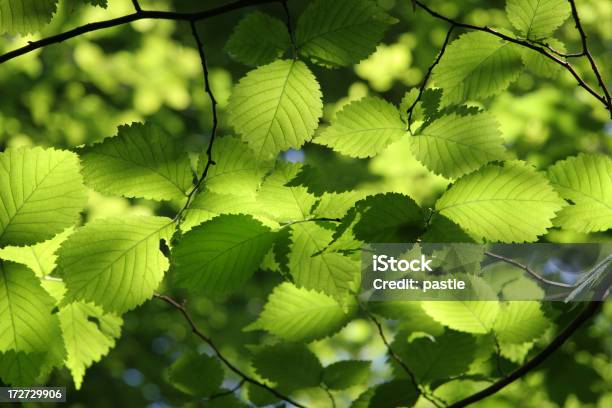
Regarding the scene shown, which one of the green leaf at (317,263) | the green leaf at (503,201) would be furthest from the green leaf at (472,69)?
the green leaf at (317,263)

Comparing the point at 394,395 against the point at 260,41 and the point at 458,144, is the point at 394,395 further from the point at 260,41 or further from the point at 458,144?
the point at 260,41

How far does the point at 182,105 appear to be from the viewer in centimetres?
580

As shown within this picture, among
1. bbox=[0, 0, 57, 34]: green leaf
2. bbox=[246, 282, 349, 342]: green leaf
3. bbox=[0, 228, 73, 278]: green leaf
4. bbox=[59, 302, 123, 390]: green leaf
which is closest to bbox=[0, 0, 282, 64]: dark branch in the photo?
Answer: bbox=[0, 0, 57, 34]: green leaf

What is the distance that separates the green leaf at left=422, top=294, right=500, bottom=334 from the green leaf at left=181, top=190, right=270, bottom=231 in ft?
1.33

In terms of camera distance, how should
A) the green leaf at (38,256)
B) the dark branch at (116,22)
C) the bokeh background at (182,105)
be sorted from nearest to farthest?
the dark branch at (116,22)
the green leaf at (38,256)
the bokeh background at (182,105)

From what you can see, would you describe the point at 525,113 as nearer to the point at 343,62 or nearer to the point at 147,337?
the point at 343,62

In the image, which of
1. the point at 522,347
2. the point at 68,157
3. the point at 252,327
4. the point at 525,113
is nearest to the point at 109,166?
the point at 68,157

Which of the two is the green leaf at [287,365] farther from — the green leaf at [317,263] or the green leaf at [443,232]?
the green leaf at [443,232]

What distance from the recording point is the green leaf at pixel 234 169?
791 mm

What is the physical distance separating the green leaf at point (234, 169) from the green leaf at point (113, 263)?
11cm

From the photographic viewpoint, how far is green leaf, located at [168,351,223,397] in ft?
3.85

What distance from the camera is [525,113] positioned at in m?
4.06

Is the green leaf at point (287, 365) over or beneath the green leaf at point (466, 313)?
beneath

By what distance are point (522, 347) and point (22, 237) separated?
3.04 ft
